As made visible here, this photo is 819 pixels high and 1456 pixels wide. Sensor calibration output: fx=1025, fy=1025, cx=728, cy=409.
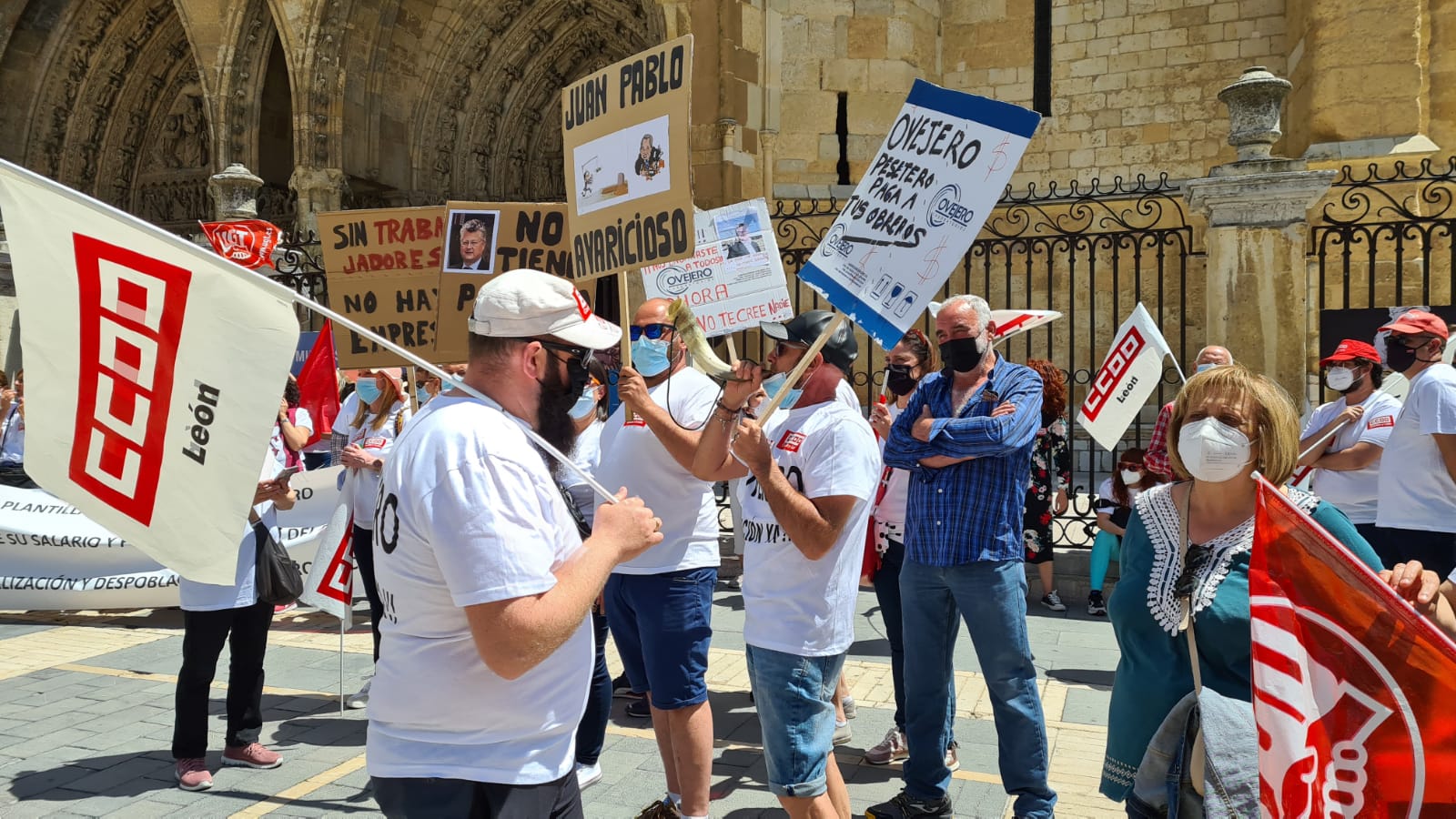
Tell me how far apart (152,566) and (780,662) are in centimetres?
660

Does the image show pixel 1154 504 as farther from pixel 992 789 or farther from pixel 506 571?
pixel 992 789

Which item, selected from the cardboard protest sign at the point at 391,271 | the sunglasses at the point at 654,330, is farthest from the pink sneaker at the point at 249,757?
the sunglasses at the point at 654,330

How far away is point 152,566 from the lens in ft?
26.1

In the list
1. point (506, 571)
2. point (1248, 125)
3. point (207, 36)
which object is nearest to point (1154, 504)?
point (506, 571)

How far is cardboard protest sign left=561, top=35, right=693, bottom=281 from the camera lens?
3824mm

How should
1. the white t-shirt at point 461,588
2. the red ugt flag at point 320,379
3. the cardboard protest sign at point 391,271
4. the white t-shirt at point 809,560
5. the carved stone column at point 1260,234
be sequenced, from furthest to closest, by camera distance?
1. the carved stone column at point 1260,234
2. the red ugt flag at point 320,379
3. the cardboard protest sign at point 391,271
4. the white t-shirt at point 809,560
5. the white t-shirt at point 461,588

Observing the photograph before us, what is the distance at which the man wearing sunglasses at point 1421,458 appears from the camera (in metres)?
5.05

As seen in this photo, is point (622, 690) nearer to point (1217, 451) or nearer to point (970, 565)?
point (970, 565)

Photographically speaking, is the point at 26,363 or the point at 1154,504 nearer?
the point at 26,363

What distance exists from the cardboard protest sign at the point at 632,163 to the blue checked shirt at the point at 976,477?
3.91ft

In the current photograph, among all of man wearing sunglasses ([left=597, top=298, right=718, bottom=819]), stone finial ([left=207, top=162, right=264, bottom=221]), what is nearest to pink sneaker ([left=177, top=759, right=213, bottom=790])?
man wearing sunglasses ([left=597, top=298, right=718, bottom=819])

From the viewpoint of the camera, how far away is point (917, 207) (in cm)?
363

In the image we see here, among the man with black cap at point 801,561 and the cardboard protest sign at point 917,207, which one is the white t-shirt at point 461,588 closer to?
the man with black cap at point 801,561

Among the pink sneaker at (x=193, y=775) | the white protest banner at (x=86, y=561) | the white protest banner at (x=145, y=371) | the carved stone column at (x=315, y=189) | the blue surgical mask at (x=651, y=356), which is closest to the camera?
the white protest banner at (x=145, y=371)
